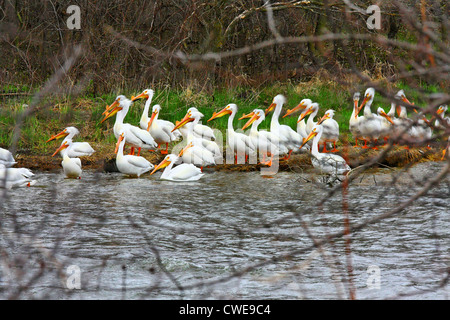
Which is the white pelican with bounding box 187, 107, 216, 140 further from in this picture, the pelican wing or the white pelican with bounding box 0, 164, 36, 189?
the white pelican with bounding box 0, 164, 36, 189

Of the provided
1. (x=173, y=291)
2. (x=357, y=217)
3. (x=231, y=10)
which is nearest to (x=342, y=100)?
(x=231, y=10)

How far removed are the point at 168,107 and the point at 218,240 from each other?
667 centimetres

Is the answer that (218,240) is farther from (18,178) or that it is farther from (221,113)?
(221,113)

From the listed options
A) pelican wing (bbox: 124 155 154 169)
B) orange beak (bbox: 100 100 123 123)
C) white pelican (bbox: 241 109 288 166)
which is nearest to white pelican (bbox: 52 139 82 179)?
pelican wing (bbox: 124 155 154 169)

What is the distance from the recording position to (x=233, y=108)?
37.6 feet

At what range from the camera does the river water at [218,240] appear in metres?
4.84

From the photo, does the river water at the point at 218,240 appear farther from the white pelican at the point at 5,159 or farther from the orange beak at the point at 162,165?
the white pelican at the point at 5,159

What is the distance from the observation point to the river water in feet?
15.9

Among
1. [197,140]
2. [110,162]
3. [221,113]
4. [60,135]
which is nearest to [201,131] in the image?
[197,140]

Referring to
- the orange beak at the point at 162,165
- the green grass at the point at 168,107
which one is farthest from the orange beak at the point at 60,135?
the orange beak at the point at 162,165

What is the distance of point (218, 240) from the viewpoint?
6422 millimetres

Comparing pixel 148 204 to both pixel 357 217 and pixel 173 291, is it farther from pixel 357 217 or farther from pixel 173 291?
pixel 173 291

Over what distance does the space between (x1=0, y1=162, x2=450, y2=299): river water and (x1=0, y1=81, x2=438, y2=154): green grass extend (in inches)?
62.3

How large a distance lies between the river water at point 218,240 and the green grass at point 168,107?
5.20 ft
